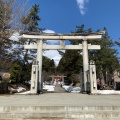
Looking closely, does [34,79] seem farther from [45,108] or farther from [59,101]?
[45,108]

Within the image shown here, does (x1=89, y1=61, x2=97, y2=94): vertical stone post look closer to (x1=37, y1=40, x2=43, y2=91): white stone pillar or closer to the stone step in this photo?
(x1=37, y1=40, x2=43, y2=91): white stone pillar

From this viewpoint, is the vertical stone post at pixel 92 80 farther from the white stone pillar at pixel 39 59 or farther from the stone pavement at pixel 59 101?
the white stone pillar at pixel 39 59

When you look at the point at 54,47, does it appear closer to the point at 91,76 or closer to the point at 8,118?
the point at 91,76

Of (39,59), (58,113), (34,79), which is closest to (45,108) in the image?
(58,113)

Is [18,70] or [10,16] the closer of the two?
[10,16]

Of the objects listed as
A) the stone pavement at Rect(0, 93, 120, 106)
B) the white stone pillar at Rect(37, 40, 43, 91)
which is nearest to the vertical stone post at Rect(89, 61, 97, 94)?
the stone pavement at Rect(0, 93, 120, 106)

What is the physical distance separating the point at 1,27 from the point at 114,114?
12.8 meters

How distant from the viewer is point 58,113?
19.4 ft

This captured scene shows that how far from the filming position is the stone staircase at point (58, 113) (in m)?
5.86

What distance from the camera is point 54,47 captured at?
16.8 m

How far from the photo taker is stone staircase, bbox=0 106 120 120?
5.86 metres

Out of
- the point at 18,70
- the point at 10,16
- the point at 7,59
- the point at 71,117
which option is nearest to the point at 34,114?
the point at 71,117

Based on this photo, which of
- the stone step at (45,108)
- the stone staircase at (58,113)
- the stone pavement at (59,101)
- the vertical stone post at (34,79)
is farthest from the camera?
→ the vertical stone post at (34,79)

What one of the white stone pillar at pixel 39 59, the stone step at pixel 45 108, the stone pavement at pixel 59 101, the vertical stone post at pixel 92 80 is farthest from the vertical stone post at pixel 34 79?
the stone step at pixel 45 108
